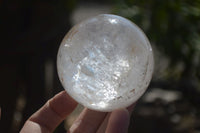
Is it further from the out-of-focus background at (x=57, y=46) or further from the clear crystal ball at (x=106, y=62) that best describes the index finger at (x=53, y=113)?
the out-of-focus background at (x=57, y=46)

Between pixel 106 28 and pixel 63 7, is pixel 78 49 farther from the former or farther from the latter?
pixel 63 7

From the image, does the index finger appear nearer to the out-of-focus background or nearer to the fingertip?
the fingertip

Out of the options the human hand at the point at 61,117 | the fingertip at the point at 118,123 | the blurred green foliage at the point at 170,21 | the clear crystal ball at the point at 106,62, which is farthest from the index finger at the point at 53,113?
the blurred green foliage at the point at 170,21

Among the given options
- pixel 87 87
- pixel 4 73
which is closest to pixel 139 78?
pixel 87 87

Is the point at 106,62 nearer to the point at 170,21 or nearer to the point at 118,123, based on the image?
the point at 118,123

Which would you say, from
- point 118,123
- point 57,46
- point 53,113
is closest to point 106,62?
point 118,123

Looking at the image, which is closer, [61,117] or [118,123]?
[118,123]
